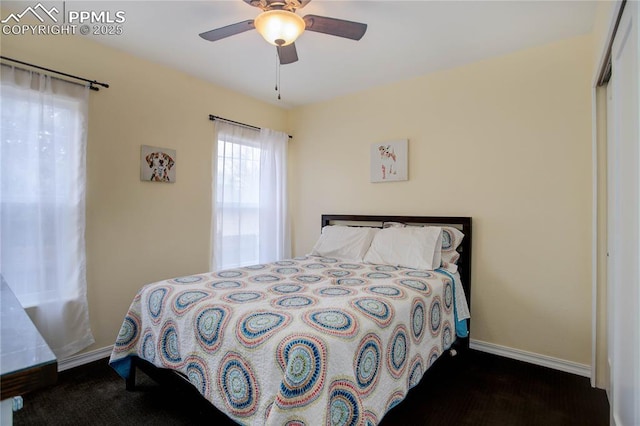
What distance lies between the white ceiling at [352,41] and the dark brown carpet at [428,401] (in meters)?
2.35

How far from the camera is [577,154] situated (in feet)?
7.91

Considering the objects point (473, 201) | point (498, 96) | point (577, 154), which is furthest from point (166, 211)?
point (577, 154)

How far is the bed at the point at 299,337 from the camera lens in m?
1.26

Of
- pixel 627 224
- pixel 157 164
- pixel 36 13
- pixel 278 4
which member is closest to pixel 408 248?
pixel 627 224

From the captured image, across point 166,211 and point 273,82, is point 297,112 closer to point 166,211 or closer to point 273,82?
point 273,82

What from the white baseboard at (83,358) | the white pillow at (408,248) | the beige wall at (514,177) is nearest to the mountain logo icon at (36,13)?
the white baseboard at (83,358)

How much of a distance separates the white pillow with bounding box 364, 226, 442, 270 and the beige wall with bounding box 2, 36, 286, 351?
5.76 ft

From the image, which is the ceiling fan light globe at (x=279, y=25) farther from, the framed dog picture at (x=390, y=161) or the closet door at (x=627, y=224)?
the framed dog picture at (x=390, y=161)

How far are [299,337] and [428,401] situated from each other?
127cm

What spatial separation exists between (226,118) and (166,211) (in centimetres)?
120

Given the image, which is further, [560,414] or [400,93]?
[400,93]

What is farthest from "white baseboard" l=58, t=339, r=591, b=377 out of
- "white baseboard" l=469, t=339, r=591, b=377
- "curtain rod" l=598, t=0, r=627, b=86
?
"curtain rod" l=598, t=0, r=627, b=86

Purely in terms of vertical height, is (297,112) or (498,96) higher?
(297,112)

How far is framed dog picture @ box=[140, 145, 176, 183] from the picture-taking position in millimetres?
2840
